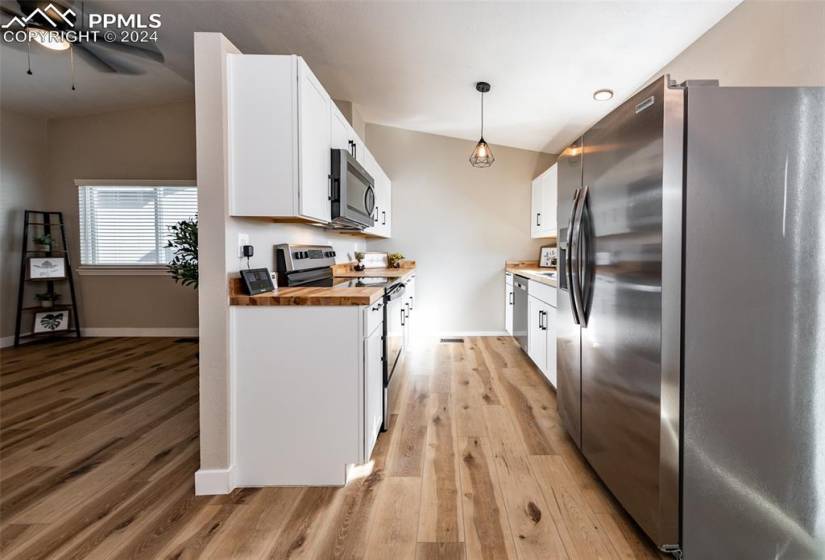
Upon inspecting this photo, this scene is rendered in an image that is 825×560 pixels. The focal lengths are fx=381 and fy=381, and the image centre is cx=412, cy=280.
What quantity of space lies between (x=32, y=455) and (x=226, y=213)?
1.84 meters

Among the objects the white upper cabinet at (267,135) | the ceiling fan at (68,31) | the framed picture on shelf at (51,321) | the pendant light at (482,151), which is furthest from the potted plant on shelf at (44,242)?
the pendant light at (482,151)

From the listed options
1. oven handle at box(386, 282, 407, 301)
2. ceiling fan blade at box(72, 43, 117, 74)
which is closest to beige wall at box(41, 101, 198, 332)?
ceiling fan blade at box(72, 43, 117, 74)

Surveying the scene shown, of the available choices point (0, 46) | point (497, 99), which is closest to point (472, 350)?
point (497, 99)

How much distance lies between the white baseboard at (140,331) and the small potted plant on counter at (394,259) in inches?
107

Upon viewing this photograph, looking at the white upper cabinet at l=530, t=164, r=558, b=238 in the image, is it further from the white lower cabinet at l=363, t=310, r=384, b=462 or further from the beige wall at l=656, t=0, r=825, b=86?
the white lower cabinet at l=363, t=310, r=384, b=462

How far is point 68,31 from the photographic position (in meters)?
2.57

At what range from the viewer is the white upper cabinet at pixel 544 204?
415 centimetres

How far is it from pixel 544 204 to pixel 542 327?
1.80 metres

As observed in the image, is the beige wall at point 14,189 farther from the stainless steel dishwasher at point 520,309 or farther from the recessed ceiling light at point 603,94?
the recessed ceiling light at point 603,94

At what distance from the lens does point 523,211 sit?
5.05m

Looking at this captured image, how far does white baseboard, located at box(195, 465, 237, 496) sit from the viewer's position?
69.0 inches

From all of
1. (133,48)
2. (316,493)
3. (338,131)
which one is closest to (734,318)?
(316,493)

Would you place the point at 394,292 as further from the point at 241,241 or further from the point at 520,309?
the point at 520,309

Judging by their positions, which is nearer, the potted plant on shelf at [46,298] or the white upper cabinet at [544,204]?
the white upper cabinet at [544,204]
